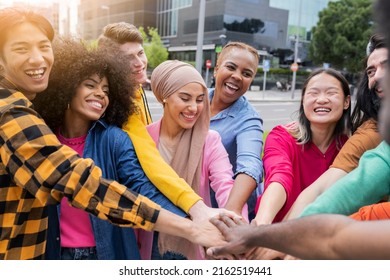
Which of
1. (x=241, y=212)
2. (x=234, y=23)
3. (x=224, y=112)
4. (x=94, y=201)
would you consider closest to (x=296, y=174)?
(x=241, y=212)

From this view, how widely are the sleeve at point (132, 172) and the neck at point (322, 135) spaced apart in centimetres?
76

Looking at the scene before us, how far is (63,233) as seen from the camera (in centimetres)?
144

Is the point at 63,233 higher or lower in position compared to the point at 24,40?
lower

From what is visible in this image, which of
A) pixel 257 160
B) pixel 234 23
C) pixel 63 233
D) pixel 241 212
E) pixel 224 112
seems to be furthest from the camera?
pixel 234 23

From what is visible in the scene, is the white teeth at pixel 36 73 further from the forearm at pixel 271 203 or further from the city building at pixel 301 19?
the city building at pixel 301 19

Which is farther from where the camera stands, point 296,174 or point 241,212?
point 296,174

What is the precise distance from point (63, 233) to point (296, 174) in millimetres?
990

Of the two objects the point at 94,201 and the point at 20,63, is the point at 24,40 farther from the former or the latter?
the point at 94,201

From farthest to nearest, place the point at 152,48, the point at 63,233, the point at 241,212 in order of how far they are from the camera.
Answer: the point at 152,48 < the point at 241,212 < the point at 63,233

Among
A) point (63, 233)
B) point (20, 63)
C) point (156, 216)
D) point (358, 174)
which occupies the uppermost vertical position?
point (20, 63)

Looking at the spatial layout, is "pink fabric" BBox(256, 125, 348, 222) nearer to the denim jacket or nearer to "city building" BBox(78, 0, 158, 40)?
the denim jacket

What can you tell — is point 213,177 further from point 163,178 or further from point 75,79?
point 75,79

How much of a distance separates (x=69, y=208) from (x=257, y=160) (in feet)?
2.63

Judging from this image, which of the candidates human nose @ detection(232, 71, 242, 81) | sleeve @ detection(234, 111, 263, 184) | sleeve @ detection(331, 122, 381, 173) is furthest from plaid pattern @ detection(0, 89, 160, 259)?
human nose @ detection(232, 71, 242, 81)
